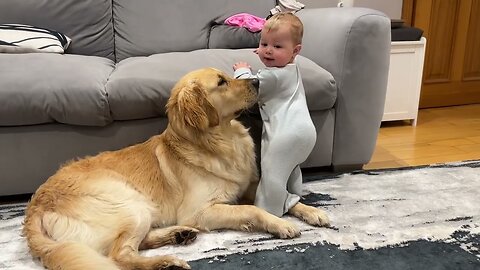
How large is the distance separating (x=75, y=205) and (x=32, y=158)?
0.58m

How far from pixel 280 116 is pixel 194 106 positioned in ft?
1.19

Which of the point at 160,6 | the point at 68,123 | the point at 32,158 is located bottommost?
the point at 32,158

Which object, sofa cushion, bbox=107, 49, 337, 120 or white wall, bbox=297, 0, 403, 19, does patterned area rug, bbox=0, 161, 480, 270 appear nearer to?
sofa cushion, bbox=107, 49, 337, 120

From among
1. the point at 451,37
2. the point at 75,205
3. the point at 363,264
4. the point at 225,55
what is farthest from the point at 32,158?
the point at 451,37

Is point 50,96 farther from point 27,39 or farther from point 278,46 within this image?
point 278,46

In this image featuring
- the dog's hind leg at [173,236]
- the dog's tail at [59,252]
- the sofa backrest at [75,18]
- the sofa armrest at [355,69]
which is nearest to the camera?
the dog's tail at [59,252]

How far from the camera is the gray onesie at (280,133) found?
1.92 meters

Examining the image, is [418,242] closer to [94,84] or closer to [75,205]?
[75,205]

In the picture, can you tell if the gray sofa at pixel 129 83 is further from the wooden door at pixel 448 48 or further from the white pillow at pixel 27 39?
the wooden door at pixel 448 48

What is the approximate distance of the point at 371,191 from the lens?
2.26 metres

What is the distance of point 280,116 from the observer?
76.1 inches

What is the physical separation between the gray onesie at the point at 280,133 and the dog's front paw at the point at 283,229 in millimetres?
138

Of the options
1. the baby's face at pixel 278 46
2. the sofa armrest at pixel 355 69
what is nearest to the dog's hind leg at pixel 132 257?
the baby's face at pixel 278 46

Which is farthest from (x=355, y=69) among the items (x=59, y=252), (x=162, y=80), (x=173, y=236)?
(x=59, y=252)
